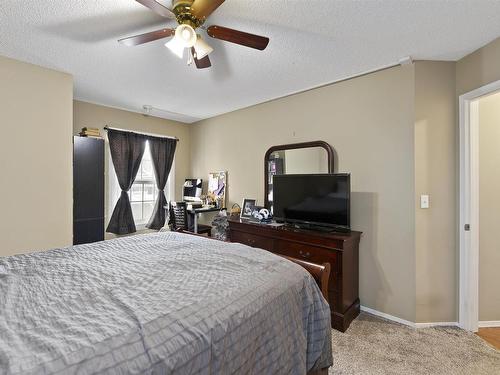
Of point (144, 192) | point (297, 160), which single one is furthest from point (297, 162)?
point (144, 192)

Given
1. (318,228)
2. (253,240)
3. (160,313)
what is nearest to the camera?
(160,313)

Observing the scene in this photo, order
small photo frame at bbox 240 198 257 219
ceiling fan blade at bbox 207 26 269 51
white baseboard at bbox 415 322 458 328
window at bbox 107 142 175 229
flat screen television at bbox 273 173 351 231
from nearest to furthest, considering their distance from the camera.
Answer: ceiling fan blade at bbox 207 26 269 51
white baseboard at bbox 415 322 458 328
flat screen television at bbox 273 173 351 231
small photo frame at bbox 240 198 257 219
window at bbox 107 142 175 229

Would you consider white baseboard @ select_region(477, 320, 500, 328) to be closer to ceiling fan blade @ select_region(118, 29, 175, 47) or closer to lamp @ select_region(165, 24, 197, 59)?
lamp @ select_region(165, 24, 197, 59)

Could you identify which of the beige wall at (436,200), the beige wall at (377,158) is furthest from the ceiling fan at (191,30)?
the beige wall at (436,200)

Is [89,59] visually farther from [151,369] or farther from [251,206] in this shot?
[151,369]

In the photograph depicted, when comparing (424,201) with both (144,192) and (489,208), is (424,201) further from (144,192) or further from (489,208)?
(144,192)

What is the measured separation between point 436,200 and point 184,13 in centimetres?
254

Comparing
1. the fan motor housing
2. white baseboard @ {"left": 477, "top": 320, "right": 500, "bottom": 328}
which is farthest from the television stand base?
A: the fan motor housing

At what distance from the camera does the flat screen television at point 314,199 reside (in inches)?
99.5

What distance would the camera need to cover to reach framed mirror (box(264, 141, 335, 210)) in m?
2.92

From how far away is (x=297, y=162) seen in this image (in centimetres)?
317

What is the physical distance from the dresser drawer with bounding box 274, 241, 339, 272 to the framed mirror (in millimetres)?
792

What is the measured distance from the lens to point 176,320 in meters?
0.88

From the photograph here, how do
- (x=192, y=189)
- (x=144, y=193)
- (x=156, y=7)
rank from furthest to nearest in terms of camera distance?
1. (x=192, y=189)
2. (x=144, y=193)
3. (x=156, y=7)
